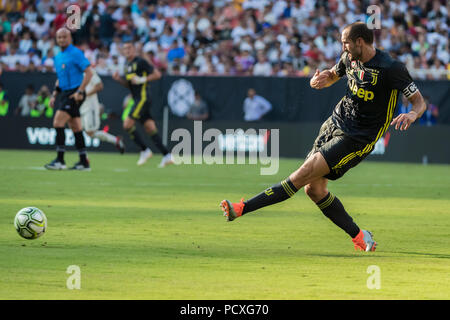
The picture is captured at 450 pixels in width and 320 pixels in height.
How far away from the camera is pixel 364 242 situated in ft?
30.0

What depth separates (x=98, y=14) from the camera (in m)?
31.6

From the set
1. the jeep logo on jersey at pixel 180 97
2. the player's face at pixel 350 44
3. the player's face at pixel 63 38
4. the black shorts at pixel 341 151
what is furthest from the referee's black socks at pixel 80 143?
the player's face at pixel 350 44

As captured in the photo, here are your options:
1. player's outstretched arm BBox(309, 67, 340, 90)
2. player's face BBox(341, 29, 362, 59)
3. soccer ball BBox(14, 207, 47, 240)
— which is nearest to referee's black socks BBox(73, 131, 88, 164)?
soccer ball BBox(14, 207, 47, 240)

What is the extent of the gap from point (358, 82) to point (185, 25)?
21.9 meters

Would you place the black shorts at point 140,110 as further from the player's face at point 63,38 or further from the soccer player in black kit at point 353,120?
the soccer player in black kit at point 353,120

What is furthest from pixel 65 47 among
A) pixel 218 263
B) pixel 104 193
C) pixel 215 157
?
pixel 218 263

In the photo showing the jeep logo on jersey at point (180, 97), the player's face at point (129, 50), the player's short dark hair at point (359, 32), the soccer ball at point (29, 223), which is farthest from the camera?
the jeep logo on jersey at point (180, 97)

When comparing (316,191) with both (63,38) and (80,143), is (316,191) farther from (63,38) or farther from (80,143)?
(80,143)

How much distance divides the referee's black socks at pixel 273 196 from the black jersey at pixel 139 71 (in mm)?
12466

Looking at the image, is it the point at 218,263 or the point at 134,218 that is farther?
the point at 134,218

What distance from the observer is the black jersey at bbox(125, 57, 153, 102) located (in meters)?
21.1

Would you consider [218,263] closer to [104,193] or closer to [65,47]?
[104,193]

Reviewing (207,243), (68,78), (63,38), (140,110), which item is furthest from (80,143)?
(207,243)

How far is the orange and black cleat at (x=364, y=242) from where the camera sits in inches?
358
